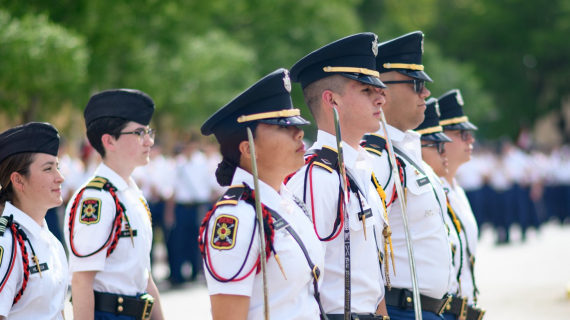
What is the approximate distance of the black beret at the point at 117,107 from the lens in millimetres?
4598

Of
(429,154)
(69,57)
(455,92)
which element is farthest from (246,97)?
(69,57)

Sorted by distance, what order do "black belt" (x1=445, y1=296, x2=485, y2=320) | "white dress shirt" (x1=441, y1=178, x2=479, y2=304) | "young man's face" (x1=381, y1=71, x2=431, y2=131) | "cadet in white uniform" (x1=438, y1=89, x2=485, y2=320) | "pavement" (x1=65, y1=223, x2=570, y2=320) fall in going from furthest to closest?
"pavement" (x1=65, y1=223, x2=570, y2=320)
"white dress shirt" (x1=441, y1=178, x2=479, y2=304)
"cadet in white uniform" (x1=438, y1=89, x2=485, y2=320)
"black belt" (x1=445, y1=296, x2=485, y2=320)
"young man's face" (x1=381, y1=71, x2=431, y2=131)

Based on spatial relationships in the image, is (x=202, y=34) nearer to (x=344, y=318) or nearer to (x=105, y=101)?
(x=105, y=101)

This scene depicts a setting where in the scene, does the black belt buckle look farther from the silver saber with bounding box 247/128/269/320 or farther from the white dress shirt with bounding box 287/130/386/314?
the silver saber with bounding box 247/128/269/320

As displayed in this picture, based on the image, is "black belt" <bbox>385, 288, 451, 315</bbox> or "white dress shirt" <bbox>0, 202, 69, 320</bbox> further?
"black belt" <bbox>385, 288, 451, 315</bbox>

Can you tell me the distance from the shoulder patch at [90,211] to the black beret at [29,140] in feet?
1.12

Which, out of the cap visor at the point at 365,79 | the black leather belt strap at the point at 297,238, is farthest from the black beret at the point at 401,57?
the black leather belt strap at the point at 297,238

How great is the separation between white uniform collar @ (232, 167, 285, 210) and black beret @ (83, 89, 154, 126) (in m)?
1.49

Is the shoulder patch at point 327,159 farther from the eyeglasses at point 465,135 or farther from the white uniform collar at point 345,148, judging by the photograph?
Result: the eyeglasses at point 465,135

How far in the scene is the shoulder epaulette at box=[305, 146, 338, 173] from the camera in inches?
147

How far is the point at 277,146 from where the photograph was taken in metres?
3.32

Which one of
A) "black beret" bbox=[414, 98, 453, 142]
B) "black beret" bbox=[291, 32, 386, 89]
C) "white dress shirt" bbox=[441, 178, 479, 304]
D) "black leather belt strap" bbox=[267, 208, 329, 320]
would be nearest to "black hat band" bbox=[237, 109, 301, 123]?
"black leather belt strap" bbox=[267, 208, 329, 320]

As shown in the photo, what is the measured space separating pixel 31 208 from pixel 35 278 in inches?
15.5

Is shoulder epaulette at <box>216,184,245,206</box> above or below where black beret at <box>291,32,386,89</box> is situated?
below
